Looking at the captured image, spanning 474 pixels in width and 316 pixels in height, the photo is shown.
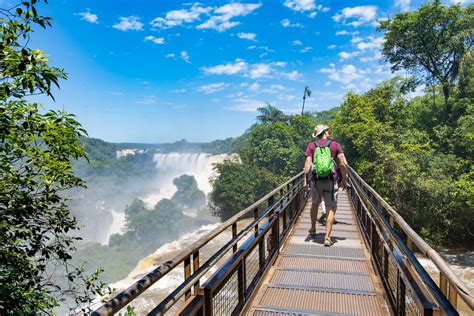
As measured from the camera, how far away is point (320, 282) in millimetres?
4027

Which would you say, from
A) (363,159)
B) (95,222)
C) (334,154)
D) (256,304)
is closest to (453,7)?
(363,159)

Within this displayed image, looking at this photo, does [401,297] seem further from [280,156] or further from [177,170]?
[177,170]

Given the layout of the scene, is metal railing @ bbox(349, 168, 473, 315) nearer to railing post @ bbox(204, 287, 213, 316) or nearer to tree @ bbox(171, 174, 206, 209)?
railing post @ bbox(204, 287, 213, 316)

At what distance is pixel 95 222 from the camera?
83062mm

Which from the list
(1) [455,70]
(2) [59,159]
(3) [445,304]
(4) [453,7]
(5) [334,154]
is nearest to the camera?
(3) [445,304]

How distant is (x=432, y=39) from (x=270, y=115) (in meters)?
35.3

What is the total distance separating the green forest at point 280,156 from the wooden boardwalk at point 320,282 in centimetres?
256

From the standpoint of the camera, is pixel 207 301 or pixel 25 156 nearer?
pixel 207 301

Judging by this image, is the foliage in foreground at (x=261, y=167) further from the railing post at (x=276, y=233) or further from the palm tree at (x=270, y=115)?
the railing post at (x=276, y=233)

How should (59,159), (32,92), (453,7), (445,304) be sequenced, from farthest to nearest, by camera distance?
(453,7) → (59,159) → (32,92) → (445,304)

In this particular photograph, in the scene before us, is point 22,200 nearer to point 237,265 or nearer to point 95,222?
point 237,265

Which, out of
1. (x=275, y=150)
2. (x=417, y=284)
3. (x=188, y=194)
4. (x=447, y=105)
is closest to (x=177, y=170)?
(x=188, y=194)

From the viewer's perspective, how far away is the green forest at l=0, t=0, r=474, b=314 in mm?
3625

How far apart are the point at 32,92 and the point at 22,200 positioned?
51.7 inches
